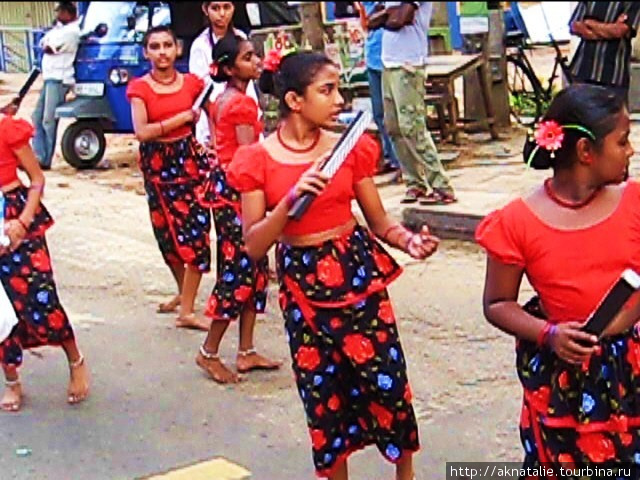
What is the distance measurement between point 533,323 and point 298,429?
2.12m

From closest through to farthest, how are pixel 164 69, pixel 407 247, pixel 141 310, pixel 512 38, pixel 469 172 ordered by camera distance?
pixel 407 247 < pixel 164 69 < pixel 141 310 < pixel 469 172 < pixel 512 38

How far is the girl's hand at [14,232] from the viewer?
5.02 metres

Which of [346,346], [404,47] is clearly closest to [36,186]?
[346,346]

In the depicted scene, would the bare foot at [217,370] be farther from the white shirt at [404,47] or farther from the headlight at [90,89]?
A: the headlight at [90,89]

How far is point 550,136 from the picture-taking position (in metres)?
2.96

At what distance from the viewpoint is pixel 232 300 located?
5.66 meters

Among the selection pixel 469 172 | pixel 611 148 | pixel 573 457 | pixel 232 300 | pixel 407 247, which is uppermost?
pixel 611 148

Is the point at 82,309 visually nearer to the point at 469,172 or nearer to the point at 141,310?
the point at 141,310

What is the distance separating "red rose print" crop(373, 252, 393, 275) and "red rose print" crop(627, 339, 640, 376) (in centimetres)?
105

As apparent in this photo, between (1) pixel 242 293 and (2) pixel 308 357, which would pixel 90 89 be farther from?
(2) pixel 308 357

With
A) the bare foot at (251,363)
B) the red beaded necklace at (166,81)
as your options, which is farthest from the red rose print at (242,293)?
the red beaded necklace at (166,81)

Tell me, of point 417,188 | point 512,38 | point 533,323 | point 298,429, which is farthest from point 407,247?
point 512,38

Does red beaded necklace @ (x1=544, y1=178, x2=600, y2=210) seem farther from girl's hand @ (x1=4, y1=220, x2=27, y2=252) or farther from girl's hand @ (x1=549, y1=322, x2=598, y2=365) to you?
girl's hand @ (x1=4, y1=220, x2=27, y2=252)

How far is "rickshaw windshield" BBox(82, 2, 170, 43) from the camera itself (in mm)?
12172
